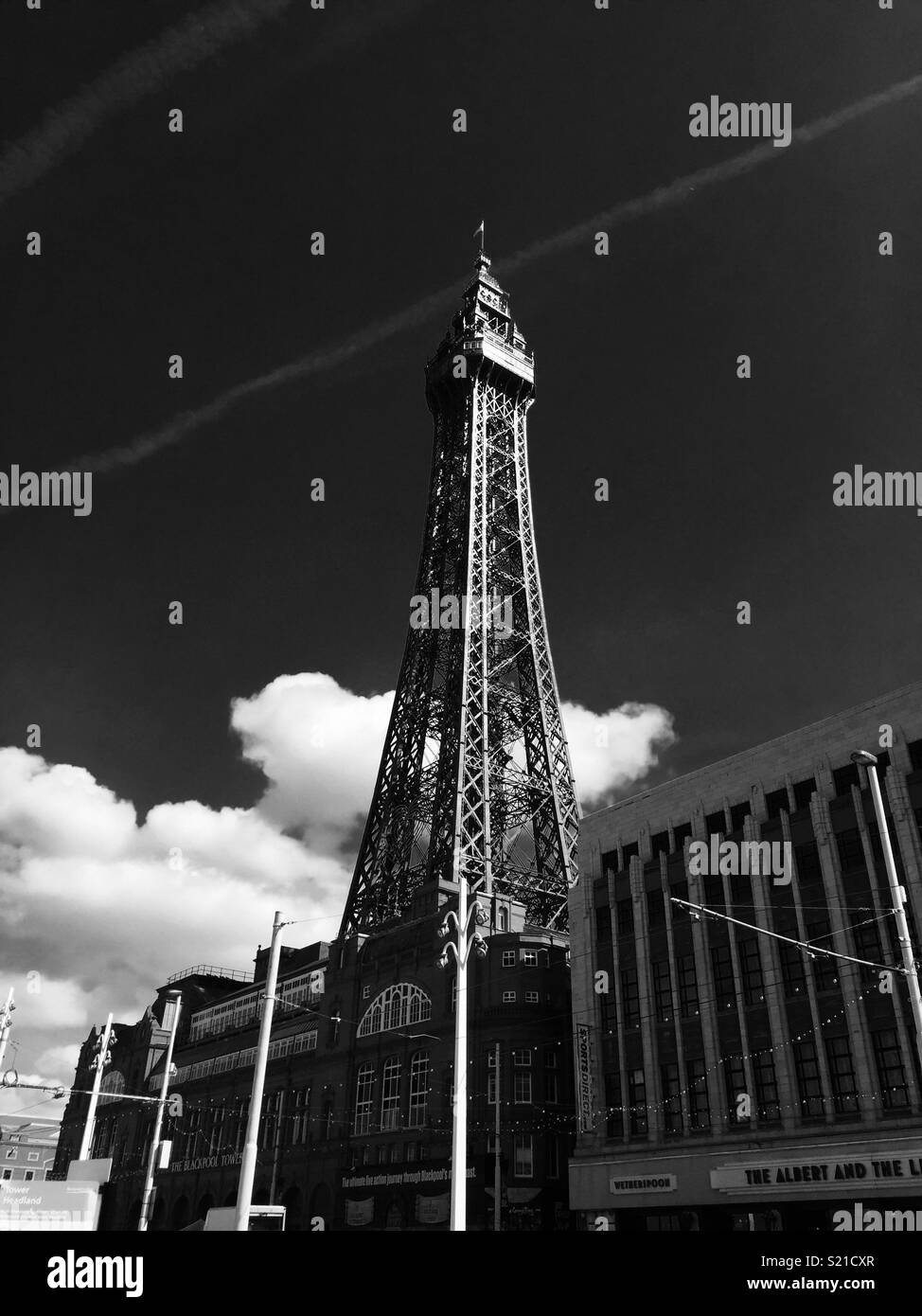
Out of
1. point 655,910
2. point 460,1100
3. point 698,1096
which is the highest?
point 655,910

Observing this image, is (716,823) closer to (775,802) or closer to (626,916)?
(775,802)

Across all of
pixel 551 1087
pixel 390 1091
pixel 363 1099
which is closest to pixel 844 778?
pixel 551 1087

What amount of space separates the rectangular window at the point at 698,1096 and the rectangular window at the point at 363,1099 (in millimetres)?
24157

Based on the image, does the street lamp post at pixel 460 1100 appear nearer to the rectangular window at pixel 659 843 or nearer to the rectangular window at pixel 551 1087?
the rectangular window at pixel 659 843

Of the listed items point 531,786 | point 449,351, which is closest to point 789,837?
point 531,786

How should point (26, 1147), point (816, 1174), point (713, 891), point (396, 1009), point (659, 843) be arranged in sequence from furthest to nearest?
point (26, 1147) → point (396, 1009) → point (659, 843) → point (713, 891) → point (816, 1174)

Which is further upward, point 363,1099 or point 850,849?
point 850,849

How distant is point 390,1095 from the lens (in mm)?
→ 59969

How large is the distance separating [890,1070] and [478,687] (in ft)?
174

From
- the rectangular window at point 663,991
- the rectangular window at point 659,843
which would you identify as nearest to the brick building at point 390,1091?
the rectangular window at point 663,991

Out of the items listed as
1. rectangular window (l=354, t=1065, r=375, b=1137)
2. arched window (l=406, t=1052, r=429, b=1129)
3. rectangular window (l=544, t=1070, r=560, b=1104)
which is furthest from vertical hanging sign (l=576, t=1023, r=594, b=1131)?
rectangular window (l=354, t=1065, r=375, b=1137)

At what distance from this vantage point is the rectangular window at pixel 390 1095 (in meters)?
58.3

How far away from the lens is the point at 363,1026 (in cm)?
6500
